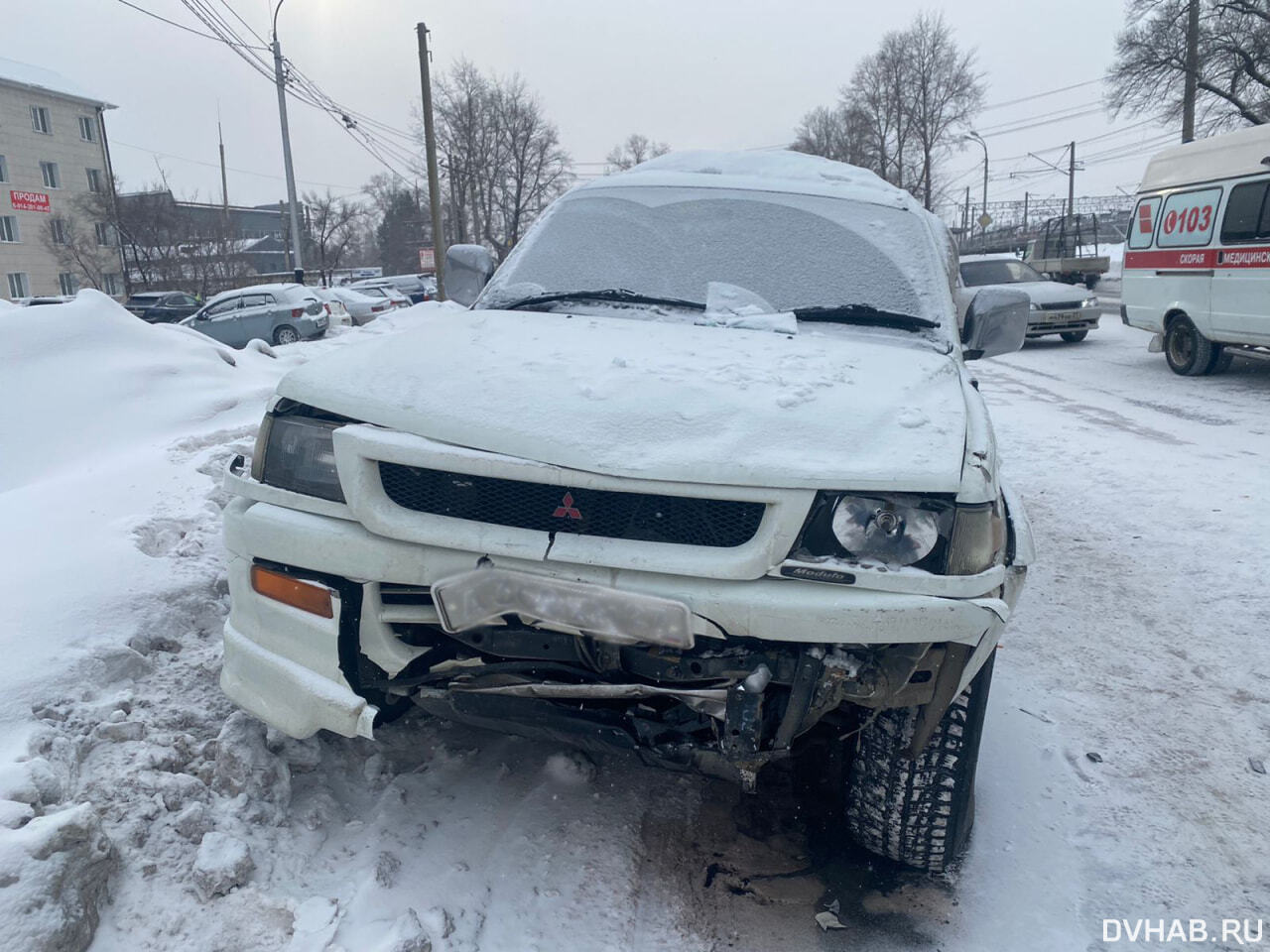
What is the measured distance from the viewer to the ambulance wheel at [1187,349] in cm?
1084

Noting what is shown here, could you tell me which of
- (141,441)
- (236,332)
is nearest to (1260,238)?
(141,441)

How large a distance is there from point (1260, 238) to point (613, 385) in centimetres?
1007

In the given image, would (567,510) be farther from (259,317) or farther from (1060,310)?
(259,317)

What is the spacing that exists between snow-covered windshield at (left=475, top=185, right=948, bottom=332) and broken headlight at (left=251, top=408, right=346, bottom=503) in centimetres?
118

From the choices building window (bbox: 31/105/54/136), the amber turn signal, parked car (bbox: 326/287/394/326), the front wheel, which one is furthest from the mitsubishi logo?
building window (bbox: 31/105/54/136)

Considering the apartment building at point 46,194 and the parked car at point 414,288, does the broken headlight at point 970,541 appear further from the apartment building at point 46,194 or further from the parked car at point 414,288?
the apartment building at point 46,194

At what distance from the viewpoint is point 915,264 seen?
3398mm

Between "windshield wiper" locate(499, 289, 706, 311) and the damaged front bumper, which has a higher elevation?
"windshield wiper" locate(499, 289, 706, 311)

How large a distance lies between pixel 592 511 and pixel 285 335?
19476 millimetres

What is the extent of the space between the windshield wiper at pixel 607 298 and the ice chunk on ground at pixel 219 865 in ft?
6.34

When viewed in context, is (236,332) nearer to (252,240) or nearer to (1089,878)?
(1089,878)

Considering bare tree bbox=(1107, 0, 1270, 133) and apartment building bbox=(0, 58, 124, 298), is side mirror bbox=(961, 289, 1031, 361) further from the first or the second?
apartment building bbox=(0, 58, 124, 298)

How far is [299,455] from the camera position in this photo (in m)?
2.39

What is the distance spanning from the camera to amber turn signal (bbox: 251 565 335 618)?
2279 millimetres
